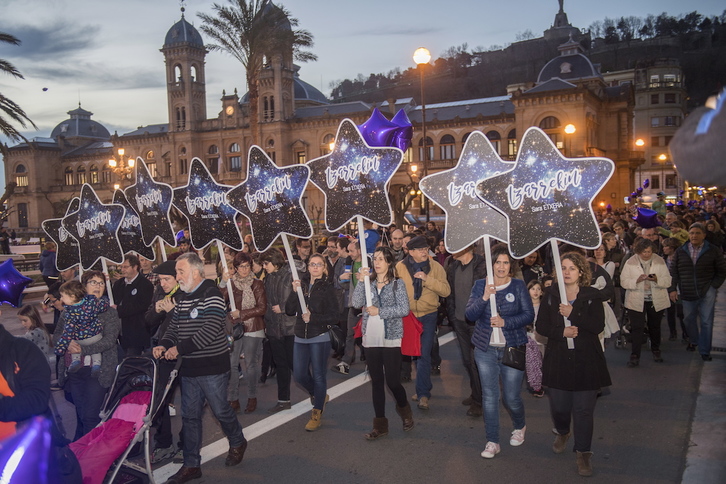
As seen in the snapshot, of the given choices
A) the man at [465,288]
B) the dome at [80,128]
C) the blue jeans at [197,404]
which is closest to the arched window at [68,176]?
the dome at [80,128]

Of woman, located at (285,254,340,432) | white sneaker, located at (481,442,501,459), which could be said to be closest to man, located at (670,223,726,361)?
white sneaker, located at (481,442,501,459)

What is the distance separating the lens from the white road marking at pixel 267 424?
5791mm

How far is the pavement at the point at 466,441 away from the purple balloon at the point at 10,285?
2086 mm

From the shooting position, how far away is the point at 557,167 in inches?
233

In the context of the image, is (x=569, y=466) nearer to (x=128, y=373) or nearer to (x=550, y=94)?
(x=128, y=373)

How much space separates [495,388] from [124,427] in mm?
3323

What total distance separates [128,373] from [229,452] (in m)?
1.27

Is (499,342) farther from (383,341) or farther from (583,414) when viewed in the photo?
(383,341)

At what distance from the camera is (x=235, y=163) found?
69250mm

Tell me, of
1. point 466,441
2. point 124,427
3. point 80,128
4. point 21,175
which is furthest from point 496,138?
point 21,175

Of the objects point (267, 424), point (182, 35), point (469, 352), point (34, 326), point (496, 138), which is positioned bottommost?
point (267, 424)

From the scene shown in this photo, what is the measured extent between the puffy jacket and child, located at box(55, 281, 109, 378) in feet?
26.6

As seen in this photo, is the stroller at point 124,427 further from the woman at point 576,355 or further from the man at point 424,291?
the woman at point 576,355

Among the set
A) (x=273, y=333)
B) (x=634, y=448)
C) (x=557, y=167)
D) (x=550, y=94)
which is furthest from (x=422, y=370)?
(x=550, y=94)
